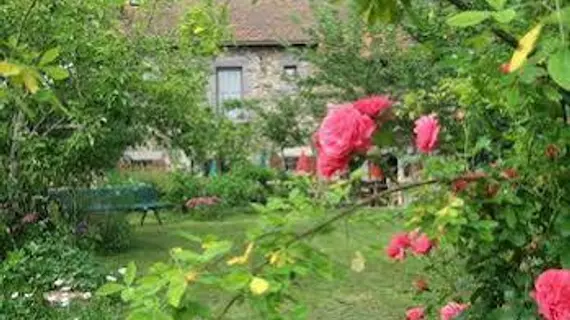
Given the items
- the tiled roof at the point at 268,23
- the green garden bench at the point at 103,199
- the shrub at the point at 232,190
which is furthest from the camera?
the tiled roof at the point at 268,23

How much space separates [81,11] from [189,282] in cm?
853

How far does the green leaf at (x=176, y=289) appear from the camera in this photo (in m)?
1.60

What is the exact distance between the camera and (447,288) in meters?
Result: 3.99

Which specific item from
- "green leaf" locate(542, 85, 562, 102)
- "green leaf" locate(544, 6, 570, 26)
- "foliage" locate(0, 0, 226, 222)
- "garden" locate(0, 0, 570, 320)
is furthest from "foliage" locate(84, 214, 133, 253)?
"green leaf" locate(544, 6, 570, 26)

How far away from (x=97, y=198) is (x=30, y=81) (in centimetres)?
1085

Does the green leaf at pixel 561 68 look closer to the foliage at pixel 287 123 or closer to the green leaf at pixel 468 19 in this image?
the green leaf at pixel 468 19

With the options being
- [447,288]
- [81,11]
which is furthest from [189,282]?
[81,11]

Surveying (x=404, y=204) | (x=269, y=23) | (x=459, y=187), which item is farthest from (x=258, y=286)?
(x=269, y=23)

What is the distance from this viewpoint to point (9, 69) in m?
1.56

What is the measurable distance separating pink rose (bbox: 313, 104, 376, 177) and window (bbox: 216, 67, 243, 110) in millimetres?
27865

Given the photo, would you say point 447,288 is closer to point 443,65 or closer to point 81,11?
point 443,65

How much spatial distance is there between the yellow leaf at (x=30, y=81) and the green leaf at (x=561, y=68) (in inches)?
30.8

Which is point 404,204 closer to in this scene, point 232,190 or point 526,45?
point 526,45

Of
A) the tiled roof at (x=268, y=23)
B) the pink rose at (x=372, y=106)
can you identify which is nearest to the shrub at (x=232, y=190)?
the tiled roof at (x=268, y=23)
